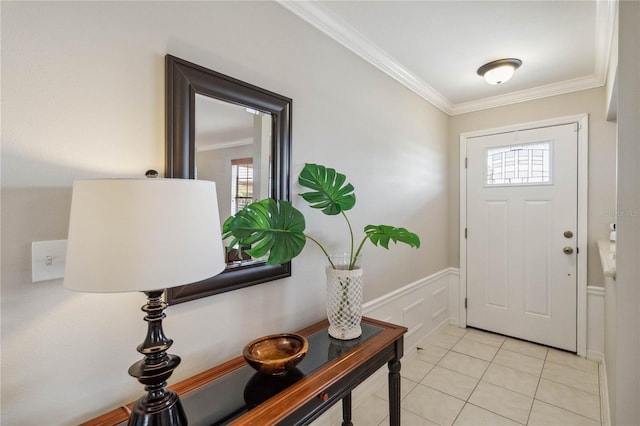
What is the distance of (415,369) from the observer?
2531 mm

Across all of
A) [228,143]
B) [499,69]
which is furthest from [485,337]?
[228,143]

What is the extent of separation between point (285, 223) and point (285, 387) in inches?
24.7

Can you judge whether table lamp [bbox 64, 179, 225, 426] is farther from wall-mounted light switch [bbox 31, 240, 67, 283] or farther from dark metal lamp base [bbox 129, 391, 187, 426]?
wall-mounted light switch [bbox 31, 240, 67, 283]

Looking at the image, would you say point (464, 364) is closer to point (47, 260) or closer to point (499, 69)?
point (499, 69)

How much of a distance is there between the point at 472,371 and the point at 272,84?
258 cm

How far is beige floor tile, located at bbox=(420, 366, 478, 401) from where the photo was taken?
7.31 ft

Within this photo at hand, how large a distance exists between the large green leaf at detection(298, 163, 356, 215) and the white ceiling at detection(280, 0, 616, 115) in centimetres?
86

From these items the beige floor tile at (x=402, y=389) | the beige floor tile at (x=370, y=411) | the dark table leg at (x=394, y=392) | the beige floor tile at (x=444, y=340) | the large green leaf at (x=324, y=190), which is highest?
the large green leaf at (x=324, y=190)

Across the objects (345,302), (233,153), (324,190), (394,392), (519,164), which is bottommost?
(394,392)

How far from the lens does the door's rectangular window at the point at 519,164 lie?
2.90 m

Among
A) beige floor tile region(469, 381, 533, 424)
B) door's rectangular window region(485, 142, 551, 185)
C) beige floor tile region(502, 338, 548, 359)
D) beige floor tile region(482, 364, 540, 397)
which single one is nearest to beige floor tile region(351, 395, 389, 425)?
beige floor tile region(469, 381, 533, 424)

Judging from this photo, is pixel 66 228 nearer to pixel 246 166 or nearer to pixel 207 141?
pixel 207 141

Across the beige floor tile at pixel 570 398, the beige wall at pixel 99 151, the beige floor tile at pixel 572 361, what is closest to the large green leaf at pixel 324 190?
the beige wall at pixel 99 151

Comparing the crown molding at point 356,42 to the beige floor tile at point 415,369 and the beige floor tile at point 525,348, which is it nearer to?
the beige floor tile at point 415,369
